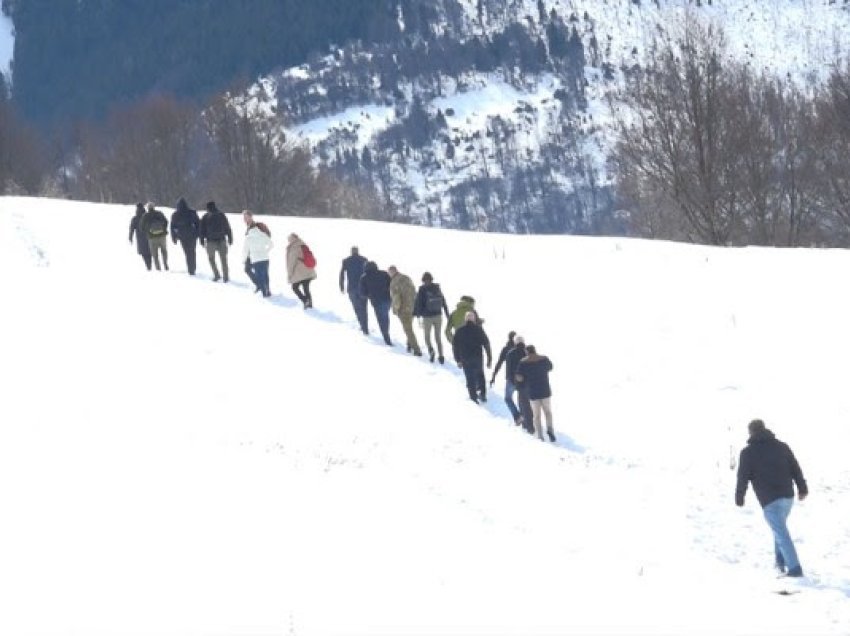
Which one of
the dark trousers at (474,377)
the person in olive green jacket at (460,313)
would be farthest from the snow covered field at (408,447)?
the person in olive green jacket at (460,313)

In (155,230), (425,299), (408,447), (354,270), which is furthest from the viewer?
(155,230)

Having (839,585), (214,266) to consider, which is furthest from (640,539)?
(214,266)

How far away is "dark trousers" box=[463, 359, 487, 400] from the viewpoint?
63.5 ft

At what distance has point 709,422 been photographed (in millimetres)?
19297

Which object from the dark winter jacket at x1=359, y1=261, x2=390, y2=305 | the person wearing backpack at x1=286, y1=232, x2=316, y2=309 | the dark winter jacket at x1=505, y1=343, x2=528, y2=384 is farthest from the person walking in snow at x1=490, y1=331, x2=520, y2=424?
the person wearing backpack at x1=286, y1=232, x2=316, y2=309

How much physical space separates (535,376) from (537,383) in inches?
4.6

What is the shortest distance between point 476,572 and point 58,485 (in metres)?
4.36

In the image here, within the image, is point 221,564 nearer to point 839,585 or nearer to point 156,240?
point 839,585

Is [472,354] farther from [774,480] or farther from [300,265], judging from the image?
[774,480]

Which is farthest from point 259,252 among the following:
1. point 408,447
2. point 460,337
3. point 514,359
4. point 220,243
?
point 408,447

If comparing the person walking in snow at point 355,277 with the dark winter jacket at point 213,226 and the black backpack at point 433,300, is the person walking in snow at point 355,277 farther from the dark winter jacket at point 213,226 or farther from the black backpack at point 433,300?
the dark winter jacket at point 213,226

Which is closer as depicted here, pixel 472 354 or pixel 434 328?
pixel 472 354

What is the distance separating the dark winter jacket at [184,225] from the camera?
82.1 ft

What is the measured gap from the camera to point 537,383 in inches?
711
